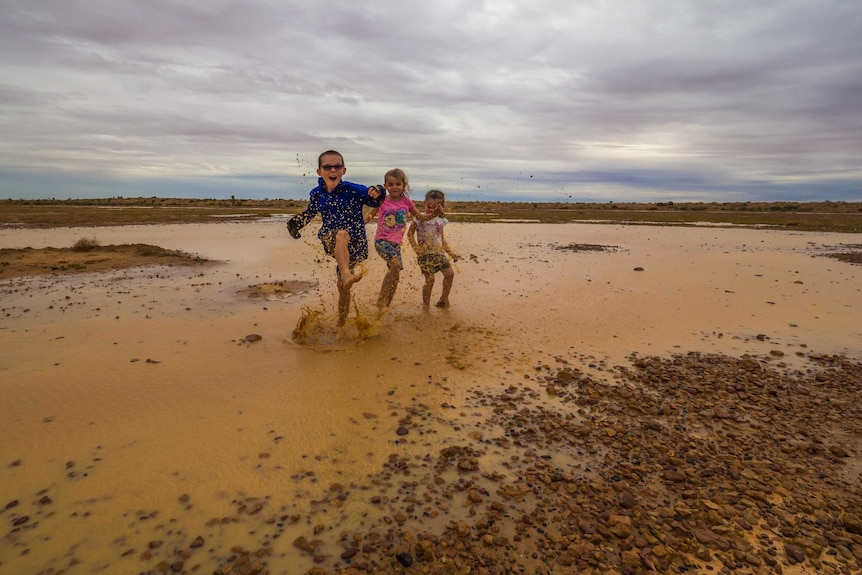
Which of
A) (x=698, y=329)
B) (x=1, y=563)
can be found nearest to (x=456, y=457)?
(x=1, y=563)

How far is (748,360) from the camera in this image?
209 inches

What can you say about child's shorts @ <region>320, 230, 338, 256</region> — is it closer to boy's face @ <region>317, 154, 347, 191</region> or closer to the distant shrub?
boy's face @ <region>317, 154, 347, 191</region>

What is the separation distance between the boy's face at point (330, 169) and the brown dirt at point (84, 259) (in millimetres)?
8189

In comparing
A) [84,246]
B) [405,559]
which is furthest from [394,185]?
[84,246]

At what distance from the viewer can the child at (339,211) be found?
6156 millimetres

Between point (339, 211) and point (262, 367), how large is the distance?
234cm

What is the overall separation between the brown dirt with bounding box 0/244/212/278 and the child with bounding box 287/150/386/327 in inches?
311

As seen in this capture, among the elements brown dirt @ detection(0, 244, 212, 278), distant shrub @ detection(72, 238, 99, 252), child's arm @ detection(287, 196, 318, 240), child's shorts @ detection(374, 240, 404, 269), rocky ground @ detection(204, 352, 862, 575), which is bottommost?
rocky ground @ detection(204, 352, 862, 575)

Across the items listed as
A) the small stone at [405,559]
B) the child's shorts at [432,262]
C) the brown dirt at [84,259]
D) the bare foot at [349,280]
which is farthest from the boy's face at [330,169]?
the brown dirt at [84,259]

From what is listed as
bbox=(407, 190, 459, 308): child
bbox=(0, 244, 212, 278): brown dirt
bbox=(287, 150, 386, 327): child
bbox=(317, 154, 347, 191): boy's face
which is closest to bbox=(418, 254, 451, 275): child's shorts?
bbox=(407, 190, 459, 308): child

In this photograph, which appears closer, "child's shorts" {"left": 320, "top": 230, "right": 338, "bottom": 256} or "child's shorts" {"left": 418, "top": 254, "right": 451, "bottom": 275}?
"child's shorts" {"left": 320, "top": 230, "right": 338, "bottom": 256}

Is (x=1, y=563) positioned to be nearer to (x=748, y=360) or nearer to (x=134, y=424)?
(x=134, y=424)

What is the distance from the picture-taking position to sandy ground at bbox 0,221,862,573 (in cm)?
283

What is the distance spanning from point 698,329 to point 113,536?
7098mm
